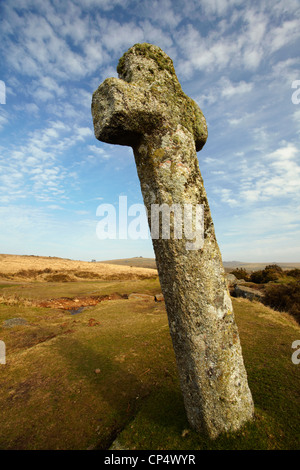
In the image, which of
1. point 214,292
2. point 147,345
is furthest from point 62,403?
point 214,292

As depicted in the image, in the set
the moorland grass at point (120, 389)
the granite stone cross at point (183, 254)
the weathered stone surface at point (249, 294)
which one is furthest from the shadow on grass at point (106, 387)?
the weathered stone surface at point (249, 294)

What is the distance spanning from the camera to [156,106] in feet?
10.1

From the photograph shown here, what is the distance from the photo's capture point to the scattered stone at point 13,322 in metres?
8.43

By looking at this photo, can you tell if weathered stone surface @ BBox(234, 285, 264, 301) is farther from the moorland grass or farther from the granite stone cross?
the granite stone cross

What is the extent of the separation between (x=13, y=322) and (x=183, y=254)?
8.68 m

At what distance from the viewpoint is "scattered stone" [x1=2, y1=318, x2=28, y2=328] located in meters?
8.43

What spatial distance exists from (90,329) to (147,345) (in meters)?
2.61

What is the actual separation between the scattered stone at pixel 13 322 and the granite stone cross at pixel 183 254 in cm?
795

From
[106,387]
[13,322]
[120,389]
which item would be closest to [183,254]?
[120,389]

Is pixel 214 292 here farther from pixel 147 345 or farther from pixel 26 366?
pixel 26 366

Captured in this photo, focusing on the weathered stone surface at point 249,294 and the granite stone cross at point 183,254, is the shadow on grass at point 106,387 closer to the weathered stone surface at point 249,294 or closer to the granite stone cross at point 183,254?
the granite stone cross at point 183,254

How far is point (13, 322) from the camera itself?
868 cm
